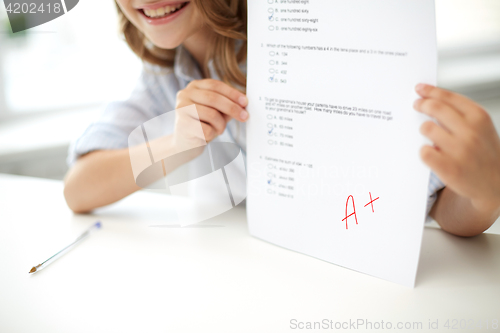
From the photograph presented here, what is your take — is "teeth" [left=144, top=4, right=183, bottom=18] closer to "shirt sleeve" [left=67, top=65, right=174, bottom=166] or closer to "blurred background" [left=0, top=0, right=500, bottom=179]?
"shirt sleeve" [left=67, top=65, right=174, bottom=166]

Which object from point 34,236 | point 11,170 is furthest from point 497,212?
point 11,170

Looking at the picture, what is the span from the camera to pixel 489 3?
1865 mm

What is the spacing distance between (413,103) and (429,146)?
44 millimetres

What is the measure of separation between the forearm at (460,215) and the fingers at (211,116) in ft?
1.05

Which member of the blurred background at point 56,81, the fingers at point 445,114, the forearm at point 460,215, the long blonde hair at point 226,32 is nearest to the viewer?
the fingers at point 445,114

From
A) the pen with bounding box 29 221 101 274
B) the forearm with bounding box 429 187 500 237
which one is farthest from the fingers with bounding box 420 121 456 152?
the pen with bounding box 29 221 101 274

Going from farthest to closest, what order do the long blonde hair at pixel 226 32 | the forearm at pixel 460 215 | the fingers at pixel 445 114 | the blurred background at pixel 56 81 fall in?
the blurred background at pixel 56 81
the long blonde hair at pixel 226 32
the forearm at pixel 460 215
the fingers at pixel 445 114

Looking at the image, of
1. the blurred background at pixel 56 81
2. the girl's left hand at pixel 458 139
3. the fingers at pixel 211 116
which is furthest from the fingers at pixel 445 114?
the blurred background at pixel 56 81

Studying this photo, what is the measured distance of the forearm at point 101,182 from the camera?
0.61m

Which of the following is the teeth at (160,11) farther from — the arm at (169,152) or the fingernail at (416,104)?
the fingernail at (416,104)

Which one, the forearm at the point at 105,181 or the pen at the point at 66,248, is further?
the forearm at the point at 105,181

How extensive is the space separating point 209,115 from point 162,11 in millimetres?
232

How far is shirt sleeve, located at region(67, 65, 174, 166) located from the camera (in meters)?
0.65

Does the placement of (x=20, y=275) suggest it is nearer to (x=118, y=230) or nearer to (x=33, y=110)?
(x=118, y=230)
